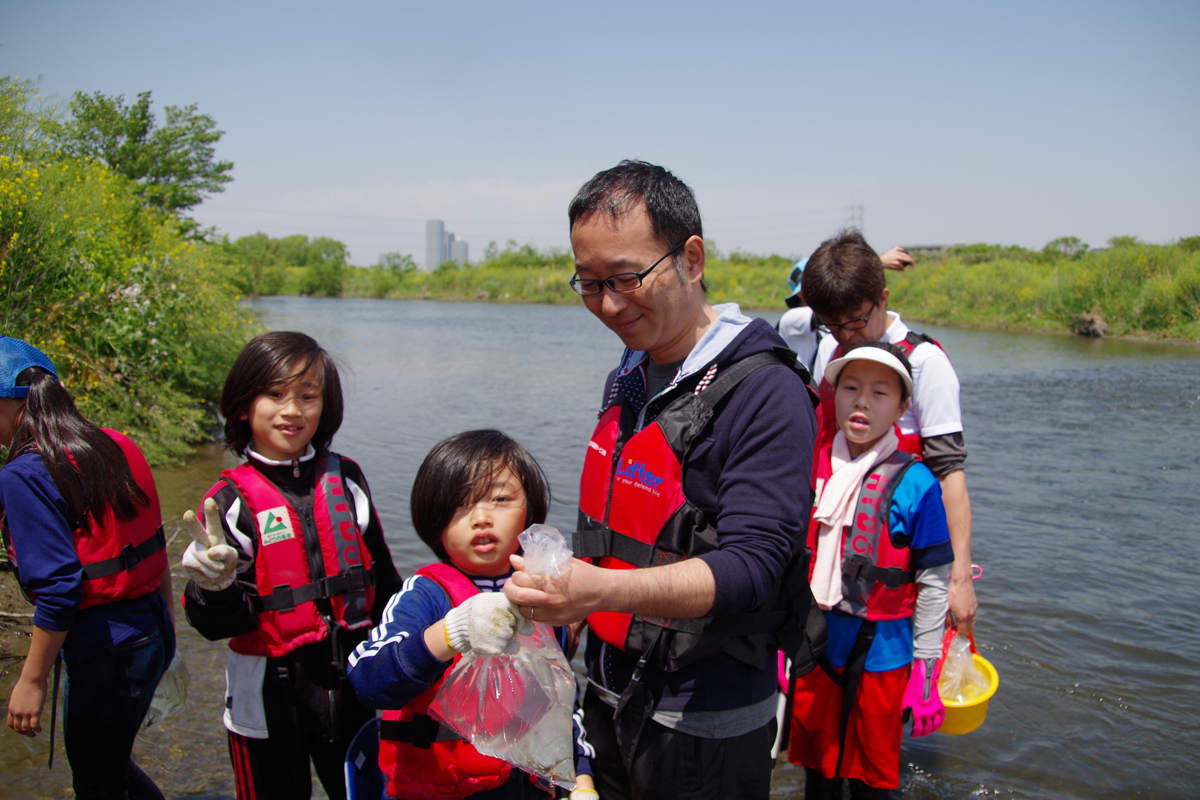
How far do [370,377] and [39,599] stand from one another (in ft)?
53.3

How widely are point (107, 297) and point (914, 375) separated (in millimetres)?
9245

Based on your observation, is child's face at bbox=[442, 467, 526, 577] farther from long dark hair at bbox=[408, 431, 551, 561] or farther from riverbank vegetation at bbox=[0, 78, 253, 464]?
riverbank vegetation at bbox=[0, 78, 253, 464]

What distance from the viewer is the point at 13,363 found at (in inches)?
98.7

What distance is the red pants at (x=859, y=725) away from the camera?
2684 millimetres

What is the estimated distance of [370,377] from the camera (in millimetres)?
18078

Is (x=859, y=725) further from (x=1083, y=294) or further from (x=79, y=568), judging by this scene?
(x=1083, y=294)

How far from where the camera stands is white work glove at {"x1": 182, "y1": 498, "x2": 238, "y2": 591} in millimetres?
2006

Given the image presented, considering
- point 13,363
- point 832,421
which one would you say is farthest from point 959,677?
point 13,363

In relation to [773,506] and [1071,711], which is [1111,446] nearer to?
[1071,711]

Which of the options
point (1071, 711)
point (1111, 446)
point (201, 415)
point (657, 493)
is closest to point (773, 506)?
point (657, 493)

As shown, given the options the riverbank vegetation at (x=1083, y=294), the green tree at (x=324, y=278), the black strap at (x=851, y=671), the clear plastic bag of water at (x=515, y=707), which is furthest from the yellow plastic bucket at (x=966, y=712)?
the green tree at (x=324, y=278)

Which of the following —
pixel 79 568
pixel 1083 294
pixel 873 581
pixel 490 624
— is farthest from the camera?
pixel 1083 294

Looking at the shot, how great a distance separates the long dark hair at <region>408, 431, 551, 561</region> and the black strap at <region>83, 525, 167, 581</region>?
119cm

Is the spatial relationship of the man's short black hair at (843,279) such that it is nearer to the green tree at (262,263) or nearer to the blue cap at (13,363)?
the blue cap at (13,363)
